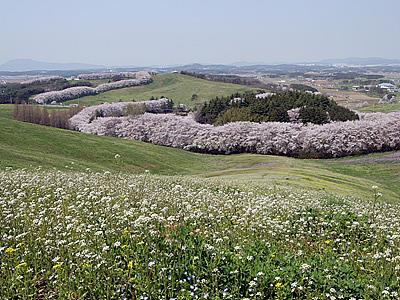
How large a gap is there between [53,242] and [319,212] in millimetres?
8112

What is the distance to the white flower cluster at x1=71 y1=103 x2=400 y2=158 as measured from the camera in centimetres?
8956

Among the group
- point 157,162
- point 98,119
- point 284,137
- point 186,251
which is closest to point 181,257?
point 186,251

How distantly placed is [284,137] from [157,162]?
40901mm

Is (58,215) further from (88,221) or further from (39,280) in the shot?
(39,280)

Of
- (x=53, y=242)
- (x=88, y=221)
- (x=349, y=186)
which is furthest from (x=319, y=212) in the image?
(x=349, y=186)

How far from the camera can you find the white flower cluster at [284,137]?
294 ft

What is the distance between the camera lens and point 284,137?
9300cm

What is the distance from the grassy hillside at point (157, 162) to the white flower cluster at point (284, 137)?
13.1 metres

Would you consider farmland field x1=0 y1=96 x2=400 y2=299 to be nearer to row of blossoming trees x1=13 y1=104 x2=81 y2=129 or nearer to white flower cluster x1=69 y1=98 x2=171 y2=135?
white flower cluster x1=69 y1=98 x2=171 y2=135

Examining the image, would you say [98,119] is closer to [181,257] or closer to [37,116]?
[37,116]

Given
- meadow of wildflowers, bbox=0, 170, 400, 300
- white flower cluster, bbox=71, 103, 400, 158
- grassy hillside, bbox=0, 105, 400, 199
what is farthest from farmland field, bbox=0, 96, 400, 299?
white flower cluster, bbox=71, 103, 400, 158

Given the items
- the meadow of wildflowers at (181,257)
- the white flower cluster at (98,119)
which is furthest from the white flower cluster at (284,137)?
the meadow of wildflowers at (181,257)

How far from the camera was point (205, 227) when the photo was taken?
11.1 metres

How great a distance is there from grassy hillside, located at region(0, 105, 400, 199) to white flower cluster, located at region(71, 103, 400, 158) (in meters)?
13.1
